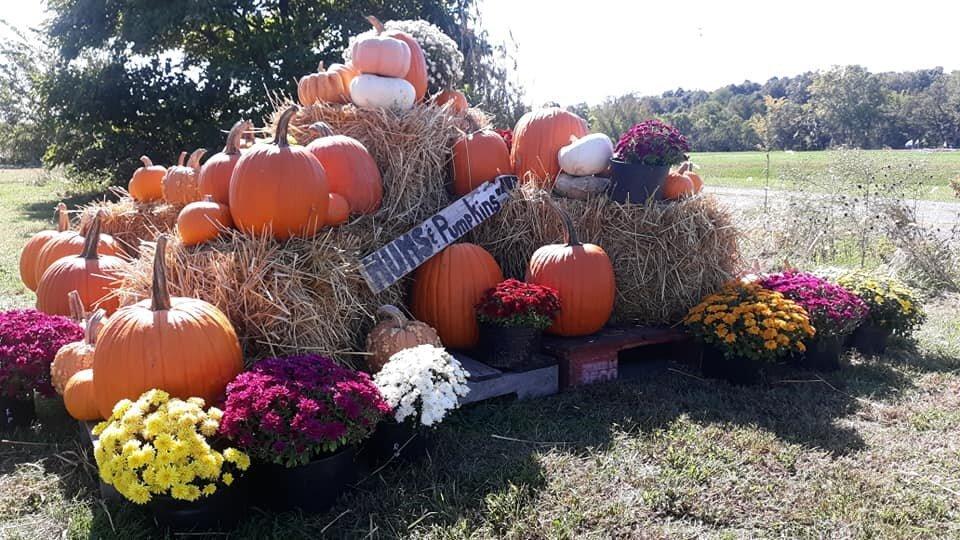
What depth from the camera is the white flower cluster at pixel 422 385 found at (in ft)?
8.84

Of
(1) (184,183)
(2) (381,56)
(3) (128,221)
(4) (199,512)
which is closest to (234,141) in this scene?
(1) (184,183)

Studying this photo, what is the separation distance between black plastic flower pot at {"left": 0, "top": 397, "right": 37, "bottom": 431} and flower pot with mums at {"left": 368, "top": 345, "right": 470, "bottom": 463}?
183cm

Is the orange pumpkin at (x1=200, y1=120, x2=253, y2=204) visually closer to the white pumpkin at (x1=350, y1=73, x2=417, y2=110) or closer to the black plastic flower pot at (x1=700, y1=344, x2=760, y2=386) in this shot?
the white pumpkin at (x1=350, y1=73, x2=417, y2=110)

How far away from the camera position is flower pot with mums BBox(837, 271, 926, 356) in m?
4.46

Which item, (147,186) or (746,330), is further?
(147,186)

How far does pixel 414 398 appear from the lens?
106 inches

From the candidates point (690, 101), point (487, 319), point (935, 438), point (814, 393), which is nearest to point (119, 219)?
point (487, 319)

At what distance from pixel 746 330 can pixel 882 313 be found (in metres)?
1.38

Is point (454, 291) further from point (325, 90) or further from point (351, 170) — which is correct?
point (325, 90)

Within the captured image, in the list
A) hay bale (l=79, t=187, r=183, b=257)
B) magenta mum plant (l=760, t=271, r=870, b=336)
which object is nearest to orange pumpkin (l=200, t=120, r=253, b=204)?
hay bale (l=79, t=187, r=183, b=257)

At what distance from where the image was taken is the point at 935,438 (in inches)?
126

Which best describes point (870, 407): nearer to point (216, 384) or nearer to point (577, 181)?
point (577, 181)

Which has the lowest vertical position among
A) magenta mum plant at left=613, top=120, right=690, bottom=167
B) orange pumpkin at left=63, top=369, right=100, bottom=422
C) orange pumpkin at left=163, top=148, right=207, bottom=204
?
orange pumpkin at left=63, top=369, right=100, bottom=422

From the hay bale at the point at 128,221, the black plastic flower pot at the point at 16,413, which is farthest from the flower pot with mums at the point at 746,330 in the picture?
the hay bale at the point at 128,221
